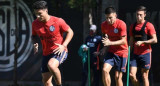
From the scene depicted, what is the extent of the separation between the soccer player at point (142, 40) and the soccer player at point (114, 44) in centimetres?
46

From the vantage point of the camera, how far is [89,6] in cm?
1217

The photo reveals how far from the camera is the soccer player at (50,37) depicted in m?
8.33

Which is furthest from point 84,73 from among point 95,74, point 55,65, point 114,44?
point 55,65

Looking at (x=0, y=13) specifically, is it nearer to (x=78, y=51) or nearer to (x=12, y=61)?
(x=12, y=61)

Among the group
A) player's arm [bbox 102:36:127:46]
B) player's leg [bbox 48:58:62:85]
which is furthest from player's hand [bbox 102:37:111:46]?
player's leg [bbox 48:58:62:85]

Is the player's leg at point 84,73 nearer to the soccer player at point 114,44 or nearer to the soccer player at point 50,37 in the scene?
the soccer player at point 114,44

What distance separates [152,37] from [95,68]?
2418 mm

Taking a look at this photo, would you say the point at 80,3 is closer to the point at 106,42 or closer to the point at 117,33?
the point at 117,33

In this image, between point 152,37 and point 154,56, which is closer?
point 152,37

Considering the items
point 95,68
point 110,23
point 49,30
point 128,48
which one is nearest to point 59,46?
point 49,30

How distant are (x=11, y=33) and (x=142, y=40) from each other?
471 centimetres

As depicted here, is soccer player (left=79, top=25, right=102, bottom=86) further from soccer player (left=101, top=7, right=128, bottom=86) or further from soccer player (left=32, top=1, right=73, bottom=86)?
soccer player (left=32, top=1, right=73, bottom=86)

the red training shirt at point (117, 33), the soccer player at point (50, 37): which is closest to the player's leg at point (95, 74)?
the red training shirt at point (117, 33)

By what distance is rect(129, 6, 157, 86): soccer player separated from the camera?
9633mm
